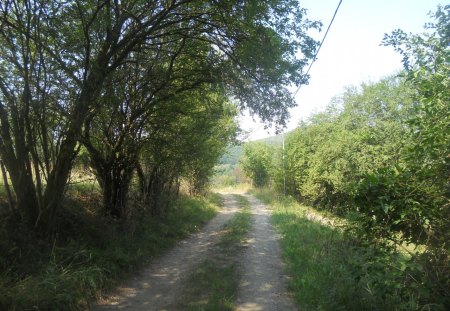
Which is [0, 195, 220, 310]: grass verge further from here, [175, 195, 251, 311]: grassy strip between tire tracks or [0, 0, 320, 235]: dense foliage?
[175, 195, 251, 311]: grassy strip between tire tracks

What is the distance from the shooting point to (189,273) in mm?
7770

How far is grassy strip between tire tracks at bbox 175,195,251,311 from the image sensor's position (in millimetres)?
5863

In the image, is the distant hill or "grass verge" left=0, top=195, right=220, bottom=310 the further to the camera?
the distant hill

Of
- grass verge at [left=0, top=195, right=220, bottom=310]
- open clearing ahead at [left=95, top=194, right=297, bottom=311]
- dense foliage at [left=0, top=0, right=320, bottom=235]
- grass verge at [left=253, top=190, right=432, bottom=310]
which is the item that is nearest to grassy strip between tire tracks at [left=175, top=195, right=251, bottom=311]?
open clearing ahead at [left=95, top=194, right=297, bottom=311]

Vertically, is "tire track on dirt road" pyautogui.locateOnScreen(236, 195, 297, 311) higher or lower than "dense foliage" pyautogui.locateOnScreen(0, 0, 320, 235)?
lower

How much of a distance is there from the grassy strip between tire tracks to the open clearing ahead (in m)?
0.14

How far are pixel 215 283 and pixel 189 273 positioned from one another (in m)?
1.04

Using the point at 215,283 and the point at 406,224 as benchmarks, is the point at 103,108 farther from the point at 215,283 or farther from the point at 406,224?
the point at 406,224

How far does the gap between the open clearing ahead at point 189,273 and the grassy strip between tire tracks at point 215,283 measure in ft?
0.45

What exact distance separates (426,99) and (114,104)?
19.9 ft

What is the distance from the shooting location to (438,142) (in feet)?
15.8

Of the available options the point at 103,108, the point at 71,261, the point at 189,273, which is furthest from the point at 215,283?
the point at 103,108

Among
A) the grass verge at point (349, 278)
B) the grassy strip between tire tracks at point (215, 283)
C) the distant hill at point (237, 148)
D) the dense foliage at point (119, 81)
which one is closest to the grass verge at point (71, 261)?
the dense foliage at point (119, 81)

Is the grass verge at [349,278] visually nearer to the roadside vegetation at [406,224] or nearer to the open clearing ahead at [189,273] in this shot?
the roadside vegetation at [406,224]
